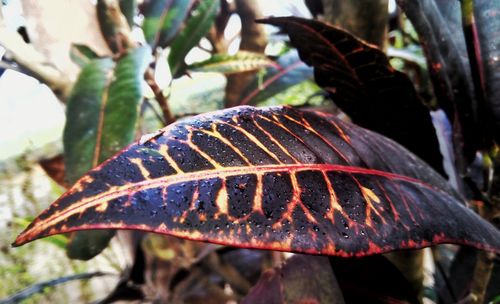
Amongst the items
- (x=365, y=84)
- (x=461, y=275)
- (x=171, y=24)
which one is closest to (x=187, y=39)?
(x=171, y=24)

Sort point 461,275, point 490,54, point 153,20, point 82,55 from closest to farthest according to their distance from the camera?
point 490,54 → point 461,275 → point 82,55 → point 153,20

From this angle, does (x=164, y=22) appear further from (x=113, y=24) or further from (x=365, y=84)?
(x=365, y=84)

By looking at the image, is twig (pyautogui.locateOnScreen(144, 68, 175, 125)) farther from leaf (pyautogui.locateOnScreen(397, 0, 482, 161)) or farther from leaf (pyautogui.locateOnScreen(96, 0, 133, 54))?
leaf (pyautogui.locateOnScreen(397, 0, 482, 161))

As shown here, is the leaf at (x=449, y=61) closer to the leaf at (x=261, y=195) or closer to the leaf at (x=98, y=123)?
the leaf at (x=261, y=195)

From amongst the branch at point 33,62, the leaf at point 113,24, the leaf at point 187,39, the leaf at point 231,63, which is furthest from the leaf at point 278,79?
the branch at point 33,62

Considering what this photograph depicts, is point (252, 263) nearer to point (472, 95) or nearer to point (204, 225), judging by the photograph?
point (472, 95)

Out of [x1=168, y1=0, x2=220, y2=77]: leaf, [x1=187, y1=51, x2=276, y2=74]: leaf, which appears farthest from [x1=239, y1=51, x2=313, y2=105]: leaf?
[x1=168, y1=0, x2=220, y2=77]: leaf

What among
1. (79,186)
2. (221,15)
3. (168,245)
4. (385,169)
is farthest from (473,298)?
(221,15)

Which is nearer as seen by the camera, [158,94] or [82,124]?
[82,124]
